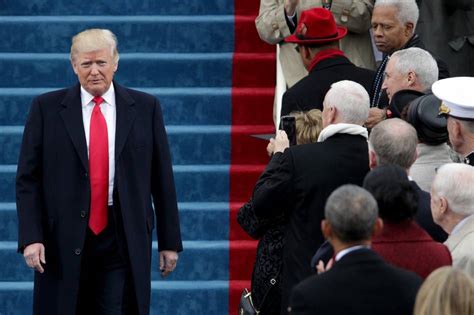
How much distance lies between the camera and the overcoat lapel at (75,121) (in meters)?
7.14

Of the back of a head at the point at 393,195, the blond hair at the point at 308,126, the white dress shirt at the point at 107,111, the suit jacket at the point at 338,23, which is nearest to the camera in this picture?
the back of a head at the point at 393,195

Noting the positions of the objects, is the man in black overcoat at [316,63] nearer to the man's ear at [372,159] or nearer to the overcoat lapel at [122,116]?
the overcoat lapel at [122,116]

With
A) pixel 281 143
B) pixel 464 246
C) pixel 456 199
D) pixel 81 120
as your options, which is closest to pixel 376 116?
pixel 281 143

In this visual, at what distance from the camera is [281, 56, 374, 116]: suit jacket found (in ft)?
25.5

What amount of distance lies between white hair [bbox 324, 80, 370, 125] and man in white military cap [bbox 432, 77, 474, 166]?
0.36 meters

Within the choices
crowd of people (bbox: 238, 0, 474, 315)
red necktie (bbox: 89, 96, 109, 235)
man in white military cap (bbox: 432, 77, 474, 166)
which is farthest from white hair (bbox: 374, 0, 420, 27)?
red necktie (bbox: 89, 96, 109, 235)

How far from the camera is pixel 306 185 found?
649cm

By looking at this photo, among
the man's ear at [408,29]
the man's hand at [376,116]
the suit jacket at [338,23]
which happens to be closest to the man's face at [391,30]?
the man's ear at [408,29]

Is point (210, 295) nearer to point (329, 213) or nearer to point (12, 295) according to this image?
point (12, 295)

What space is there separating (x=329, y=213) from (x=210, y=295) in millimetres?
3931

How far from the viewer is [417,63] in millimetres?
7191

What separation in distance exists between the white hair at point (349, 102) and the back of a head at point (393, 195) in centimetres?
95

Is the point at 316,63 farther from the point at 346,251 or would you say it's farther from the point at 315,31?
the point at 346,251

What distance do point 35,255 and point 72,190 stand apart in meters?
0.37
